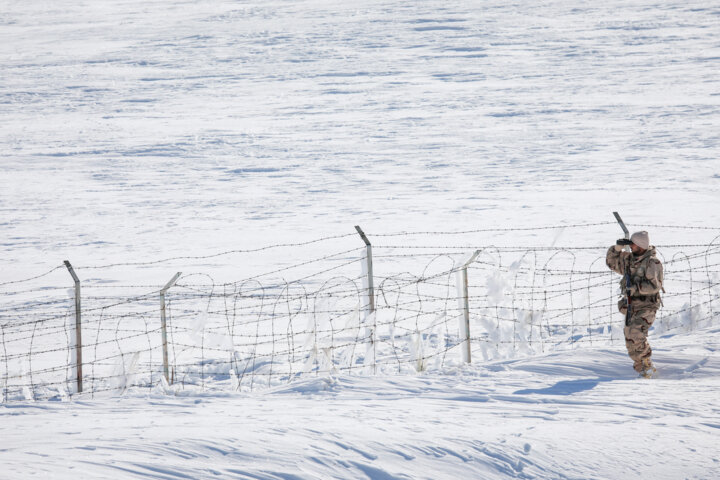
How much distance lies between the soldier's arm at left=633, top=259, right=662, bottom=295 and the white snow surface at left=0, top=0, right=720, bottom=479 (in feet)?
2.24

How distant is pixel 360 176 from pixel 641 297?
17801mm

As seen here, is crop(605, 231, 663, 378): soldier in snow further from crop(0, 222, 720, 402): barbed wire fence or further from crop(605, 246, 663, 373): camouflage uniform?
crop(0, 222, 720, 402): barbed wire fence

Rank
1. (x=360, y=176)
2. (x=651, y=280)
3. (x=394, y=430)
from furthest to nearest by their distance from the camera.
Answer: (x=360, y=176)
(x=651, y=280)
(x=394, y=430)

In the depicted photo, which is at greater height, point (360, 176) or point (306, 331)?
point (360, 176)

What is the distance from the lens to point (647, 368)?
22.2 feet

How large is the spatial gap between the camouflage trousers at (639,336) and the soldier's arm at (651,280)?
0.62ft

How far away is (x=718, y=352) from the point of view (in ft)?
24.6

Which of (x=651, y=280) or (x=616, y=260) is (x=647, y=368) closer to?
(x=651, y=280)

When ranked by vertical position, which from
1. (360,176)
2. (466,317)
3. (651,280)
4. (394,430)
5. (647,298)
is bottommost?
(394,430)

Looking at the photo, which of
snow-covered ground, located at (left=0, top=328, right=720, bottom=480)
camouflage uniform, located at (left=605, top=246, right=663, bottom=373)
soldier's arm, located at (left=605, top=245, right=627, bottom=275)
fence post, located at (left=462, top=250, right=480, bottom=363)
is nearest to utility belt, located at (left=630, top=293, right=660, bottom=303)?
camouflage uniform, located at (left=605, top=246, right=663, bottom=373)

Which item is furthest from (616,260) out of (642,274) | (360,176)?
(360,176)

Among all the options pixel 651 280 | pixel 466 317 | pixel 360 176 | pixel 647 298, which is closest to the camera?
pixel 651 280

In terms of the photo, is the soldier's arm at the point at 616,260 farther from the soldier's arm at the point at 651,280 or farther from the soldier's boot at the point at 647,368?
the soldier's boot at the point at 647,368

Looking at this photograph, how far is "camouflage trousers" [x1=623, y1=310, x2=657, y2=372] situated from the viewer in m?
6.69
